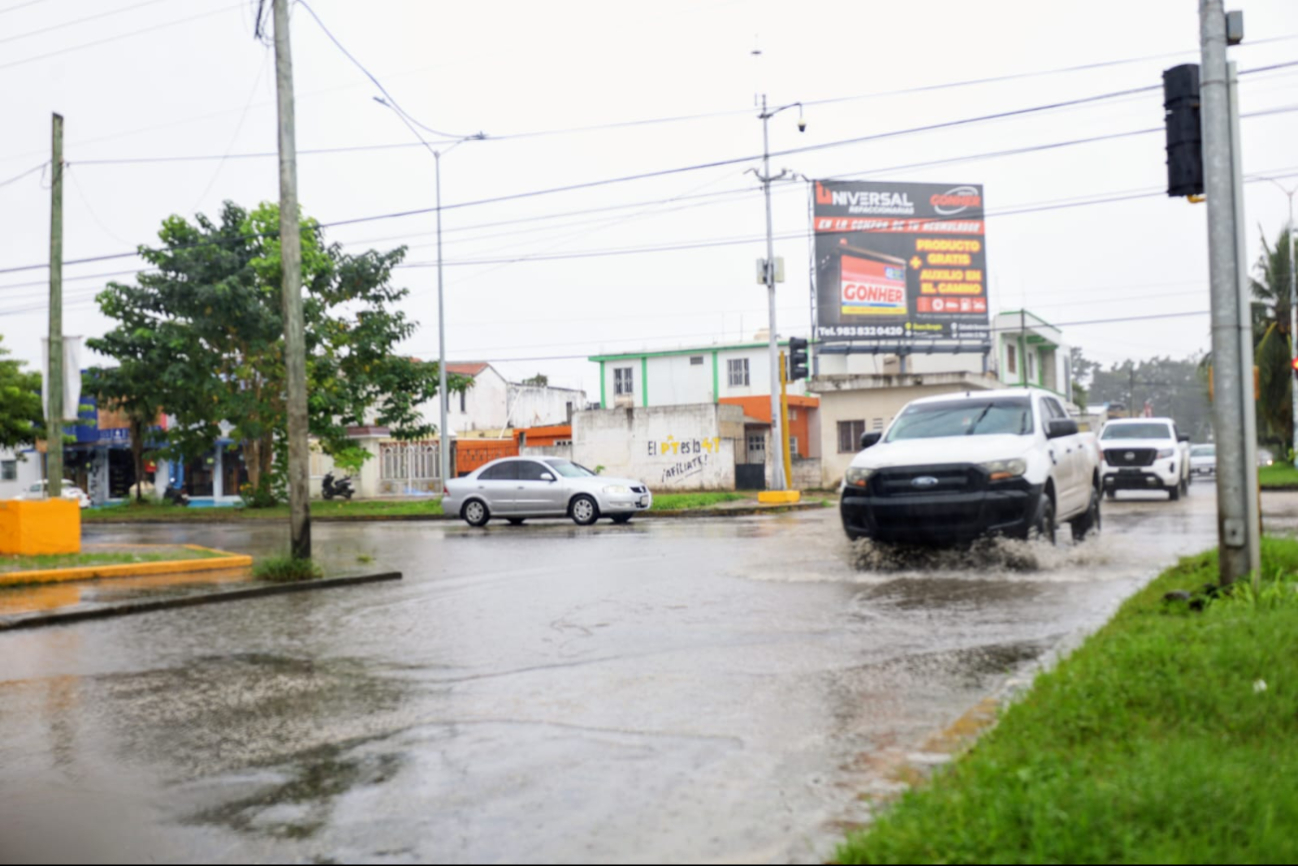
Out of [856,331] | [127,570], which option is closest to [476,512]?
[127,570]

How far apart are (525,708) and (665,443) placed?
122ft

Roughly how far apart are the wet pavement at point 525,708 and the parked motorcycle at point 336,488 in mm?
34239

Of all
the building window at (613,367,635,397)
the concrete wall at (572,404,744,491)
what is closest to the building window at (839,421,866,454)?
the concrete wall at (572,404,744,491)

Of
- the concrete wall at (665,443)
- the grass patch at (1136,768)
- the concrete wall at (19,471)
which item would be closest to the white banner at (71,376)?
the grass patch at (1136,768)

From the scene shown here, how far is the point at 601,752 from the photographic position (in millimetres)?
5207

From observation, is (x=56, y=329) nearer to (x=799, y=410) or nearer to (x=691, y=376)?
(x=799, y=410)

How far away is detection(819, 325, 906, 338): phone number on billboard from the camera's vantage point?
41.1 m

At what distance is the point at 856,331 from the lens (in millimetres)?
41312

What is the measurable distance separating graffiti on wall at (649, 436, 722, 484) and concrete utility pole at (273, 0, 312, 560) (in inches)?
1133

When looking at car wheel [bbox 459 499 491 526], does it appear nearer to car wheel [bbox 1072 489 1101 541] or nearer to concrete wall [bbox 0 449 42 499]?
car wheel [bbox 1072 489 1101 541]

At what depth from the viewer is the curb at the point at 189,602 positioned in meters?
10.5

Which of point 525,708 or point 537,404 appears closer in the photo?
point 525,708

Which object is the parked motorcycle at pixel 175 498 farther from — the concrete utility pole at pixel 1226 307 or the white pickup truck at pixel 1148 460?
the concrete utility pole at pixel 1226 307

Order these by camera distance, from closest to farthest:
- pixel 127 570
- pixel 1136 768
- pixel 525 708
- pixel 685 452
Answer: pixel 1136 768
pixel 525 708
pixel 127 570
pixel 685 452
